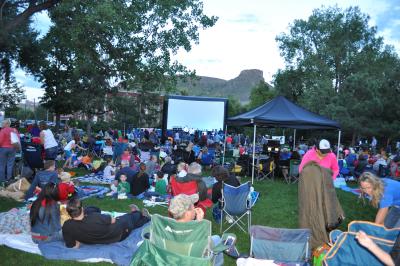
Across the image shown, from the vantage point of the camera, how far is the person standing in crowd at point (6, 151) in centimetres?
836

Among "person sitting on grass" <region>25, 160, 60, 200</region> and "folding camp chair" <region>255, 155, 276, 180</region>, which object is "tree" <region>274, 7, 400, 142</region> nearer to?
"folding camp chair" <region>255, 155, 276, 180</region>

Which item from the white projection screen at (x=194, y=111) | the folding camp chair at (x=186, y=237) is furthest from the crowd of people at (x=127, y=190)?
the white projection screen at (x=194, y=111)

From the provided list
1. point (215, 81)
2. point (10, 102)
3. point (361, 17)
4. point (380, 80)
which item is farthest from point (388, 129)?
point (215, 81)

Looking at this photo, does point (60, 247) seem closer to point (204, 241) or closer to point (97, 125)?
point (204, 241)

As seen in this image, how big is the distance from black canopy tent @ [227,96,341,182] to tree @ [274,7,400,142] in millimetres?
18123

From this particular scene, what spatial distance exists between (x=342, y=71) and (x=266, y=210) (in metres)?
31.1

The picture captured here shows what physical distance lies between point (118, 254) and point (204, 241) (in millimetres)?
1672

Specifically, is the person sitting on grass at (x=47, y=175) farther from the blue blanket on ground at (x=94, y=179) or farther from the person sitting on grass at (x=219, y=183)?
the person sitting on grass at (x=219, y=183)

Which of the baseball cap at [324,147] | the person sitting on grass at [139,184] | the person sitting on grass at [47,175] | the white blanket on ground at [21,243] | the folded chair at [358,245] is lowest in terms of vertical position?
the white blanket on ground at [21,243]

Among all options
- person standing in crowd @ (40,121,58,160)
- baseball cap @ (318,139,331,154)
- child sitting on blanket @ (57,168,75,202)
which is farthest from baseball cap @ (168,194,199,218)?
person standing in crowd @ (40,121,58,160)

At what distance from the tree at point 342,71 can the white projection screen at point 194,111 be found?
437 inches

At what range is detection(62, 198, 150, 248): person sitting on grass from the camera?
4.60 meters

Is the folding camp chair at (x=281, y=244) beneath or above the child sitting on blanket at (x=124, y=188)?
above

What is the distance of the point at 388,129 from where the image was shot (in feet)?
92.0
